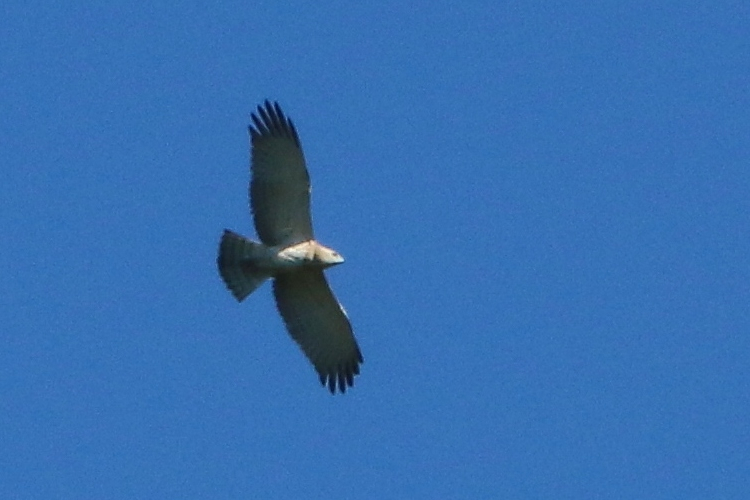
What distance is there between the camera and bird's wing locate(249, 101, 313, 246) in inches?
789

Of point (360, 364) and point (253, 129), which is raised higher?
point (253, 129)

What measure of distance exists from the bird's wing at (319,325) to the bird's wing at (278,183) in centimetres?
48

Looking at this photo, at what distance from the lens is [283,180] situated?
20.1 m

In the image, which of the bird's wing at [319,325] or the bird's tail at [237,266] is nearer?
the bird's tail at [237,266]

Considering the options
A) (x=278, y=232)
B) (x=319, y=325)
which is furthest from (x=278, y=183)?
(x=319, y=325)

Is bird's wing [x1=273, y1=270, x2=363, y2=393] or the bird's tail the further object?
bird's wing [x1=273, y1=270, x2=363, y2=393]

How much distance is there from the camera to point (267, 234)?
20.2 meters

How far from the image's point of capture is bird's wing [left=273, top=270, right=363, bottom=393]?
67.5ft

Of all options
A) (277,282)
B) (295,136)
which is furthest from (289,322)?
(295,136)

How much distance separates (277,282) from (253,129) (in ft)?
5.21

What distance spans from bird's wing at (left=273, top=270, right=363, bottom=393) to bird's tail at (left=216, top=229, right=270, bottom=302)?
14.0 inches

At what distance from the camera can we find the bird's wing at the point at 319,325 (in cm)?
2058

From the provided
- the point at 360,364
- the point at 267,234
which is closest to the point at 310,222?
the point at 267,234

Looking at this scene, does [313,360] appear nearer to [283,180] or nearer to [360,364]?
[360,364]
